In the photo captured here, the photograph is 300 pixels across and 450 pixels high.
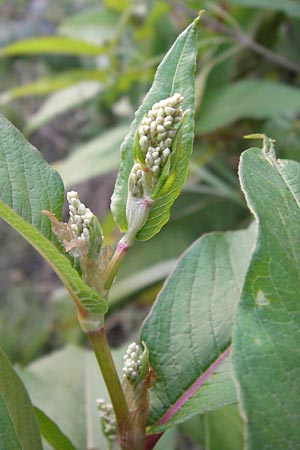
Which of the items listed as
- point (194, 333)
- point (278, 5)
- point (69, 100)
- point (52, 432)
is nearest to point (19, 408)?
point (52, 432)

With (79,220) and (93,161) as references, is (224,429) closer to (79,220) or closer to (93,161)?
(79,220)

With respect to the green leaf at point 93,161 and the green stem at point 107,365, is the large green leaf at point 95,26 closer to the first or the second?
the green leaf at point 93,161

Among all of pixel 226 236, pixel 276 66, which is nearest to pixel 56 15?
pixel 276 66

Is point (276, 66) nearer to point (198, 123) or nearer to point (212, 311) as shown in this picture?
point (198, 123)

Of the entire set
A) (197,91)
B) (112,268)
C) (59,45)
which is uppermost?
(59,45)

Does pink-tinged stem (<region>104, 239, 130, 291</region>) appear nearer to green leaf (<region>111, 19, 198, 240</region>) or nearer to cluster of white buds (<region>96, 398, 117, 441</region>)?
green leaf (<region>111, 19, 198, 240</region>)

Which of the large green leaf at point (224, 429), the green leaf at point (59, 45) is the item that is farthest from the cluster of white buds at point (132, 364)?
the green leaf at point (59, 45)
